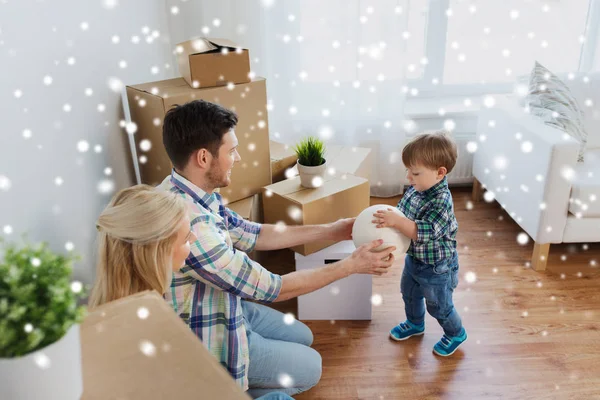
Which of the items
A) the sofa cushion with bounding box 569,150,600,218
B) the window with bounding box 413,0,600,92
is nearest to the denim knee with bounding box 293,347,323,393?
the sofa cushion with bounding box 569,150,600,218

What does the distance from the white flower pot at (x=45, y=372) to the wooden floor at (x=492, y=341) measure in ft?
4.22

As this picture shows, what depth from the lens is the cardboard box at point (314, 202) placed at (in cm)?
196

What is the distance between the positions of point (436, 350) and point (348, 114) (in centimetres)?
152

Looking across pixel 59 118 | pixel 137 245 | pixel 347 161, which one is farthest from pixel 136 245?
pixel 347 161

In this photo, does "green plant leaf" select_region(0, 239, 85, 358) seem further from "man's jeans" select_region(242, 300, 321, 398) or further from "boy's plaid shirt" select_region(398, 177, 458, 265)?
"boy's plaid shirt" select_region(398, 177, 458, 265)

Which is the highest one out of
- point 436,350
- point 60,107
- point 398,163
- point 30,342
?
point 60,107

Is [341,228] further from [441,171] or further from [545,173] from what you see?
[545,173]

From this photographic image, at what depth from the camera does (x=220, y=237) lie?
1371mm

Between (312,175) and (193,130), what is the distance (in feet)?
2.25

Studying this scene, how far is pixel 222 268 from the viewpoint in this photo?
133 centimetres

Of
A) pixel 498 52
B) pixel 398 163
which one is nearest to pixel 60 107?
pixel 398 163

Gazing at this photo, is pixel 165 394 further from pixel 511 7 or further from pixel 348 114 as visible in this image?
pixel 511 7

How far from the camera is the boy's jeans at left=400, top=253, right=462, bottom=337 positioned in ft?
5.92

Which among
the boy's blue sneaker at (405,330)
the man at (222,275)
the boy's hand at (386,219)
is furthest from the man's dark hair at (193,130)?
the boy's blue sneaker at (405,330)
